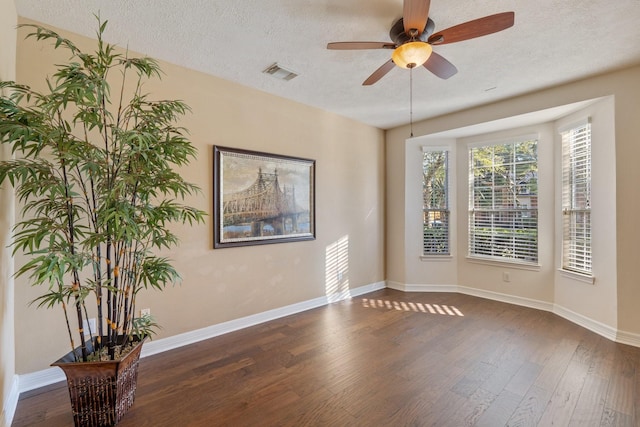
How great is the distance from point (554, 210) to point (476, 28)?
9.90 feet

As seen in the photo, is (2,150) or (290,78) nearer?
(2,150)

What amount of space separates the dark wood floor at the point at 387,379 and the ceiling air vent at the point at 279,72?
270cm

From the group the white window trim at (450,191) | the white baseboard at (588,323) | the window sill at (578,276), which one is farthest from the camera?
the white window trim at (450,191)

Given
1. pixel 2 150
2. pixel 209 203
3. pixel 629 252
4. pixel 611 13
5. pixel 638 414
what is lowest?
pixel 638 414

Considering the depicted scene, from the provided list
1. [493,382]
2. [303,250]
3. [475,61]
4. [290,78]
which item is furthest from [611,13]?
[303,250]

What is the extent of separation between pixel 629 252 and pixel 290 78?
3.78 m

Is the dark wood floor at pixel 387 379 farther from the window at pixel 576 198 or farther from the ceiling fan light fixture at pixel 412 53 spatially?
the ceiling fan light fixture at pixel 412 53

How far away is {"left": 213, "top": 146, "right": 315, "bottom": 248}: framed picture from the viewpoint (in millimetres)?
3082

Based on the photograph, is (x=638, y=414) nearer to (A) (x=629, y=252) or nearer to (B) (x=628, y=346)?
(B) (x=628, y=346)

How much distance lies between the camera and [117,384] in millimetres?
1751

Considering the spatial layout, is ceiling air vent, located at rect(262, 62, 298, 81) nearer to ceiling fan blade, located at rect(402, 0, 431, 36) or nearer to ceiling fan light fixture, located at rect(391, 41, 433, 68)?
ceiling fan light fixture, located at rect(391, 41, 433, 68)

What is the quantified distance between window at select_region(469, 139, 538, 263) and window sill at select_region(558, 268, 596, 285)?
0.38 metres

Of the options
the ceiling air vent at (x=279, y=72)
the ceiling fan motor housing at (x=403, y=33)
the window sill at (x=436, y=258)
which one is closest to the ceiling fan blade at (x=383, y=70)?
the ceiling fan motor housing at (x=403, y=33)

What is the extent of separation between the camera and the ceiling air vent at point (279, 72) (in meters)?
2.84
